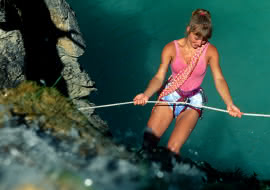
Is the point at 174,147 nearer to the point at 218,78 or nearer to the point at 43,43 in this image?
the point at 218,78

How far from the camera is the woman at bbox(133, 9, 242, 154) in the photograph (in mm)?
2787

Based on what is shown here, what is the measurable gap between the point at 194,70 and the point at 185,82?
0.87 feet

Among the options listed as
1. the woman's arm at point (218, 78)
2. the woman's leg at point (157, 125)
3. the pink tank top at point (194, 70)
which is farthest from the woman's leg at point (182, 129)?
the woman's arm at point (218, 78)

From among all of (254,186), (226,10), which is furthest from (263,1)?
(254,186)

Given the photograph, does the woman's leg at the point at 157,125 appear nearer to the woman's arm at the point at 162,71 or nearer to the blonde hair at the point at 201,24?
the woman's arm at the point at 162,71

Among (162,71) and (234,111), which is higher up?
(162,71)

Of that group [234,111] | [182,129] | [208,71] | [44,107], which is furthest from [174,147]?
[208,71]

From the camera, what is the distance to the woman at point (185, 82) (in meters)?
2.79

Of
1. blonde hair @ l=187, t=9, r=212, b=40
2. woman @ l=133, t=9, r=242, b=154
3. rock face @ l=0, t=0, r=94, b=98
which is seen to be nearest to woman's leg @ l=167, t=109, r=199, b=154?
woman @ l=133, t=9, r=242, b=154

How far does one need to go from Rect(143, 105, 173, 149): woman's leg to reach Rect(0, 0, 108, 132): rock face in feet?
2.08

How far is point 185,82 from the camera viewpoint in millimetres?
3359

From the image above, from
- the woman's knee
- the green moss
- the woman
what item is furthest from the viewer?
the woman's knee

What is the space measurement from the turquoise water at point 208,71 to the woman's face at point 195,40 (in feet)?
16.7

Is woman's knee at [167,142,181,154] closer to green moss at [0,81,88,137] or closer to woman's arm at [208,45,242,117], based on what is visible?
woman's arm at [208,45,242,117]
